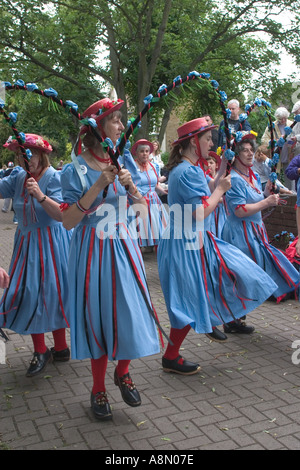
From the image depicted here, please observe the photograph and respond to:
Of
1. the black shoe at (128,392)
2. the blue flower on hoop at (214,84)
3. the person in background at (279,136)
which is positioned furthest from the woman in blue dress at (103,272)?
the person in background at (279,136)

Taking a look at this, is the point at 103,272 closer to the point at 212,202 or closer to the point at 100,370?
the point at 100,370

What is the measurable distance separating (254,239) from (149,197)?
3.60 metres

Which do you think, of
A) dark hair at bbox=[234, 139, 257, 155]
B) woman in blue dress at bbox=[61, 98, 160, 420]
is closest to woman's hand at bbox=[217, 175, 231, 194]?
woman in blue dress at bbox=[61, 98, 160, 420]

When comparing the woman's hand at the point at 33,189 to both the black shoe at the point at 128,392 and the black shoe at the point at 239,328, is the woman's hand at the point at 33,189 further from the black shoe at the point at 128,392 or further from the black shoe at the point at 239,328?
the black shoe at the point at 239,328

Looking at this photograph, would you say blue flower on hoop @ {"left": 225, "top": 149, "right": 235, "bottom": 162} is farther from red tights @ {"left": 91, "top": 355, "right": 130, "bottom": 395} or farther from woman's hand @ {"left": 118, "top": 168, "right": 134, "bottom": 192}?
red tights @ {"left": 91, "top": 355, "right": 130, "bottom": 395}

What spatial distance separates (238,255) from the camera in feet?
15.1

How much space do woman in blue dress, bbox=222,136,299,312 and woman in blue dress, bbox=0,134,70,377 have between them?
67.7 inches

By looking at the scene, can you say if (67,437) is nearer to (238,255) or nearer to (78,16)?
(238,255)

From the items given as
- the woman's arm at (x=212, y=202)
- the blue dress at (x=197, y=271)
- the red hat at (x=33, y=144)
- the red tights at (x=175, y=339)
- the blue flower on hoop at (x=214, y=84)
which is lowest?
the red tights at (x=175, y=339)

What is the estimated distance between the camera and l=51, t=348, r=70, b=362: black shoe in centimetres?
471

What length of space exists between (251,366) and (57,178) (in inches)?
85.6

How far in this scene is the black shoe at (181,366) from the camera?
14.6 feet

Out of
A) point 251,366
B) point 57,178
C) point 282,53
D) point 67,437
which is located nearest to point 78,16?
point 282,53

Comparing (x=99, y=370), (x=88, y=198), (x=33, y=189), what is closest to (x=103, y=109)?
(x=88, y=198)
